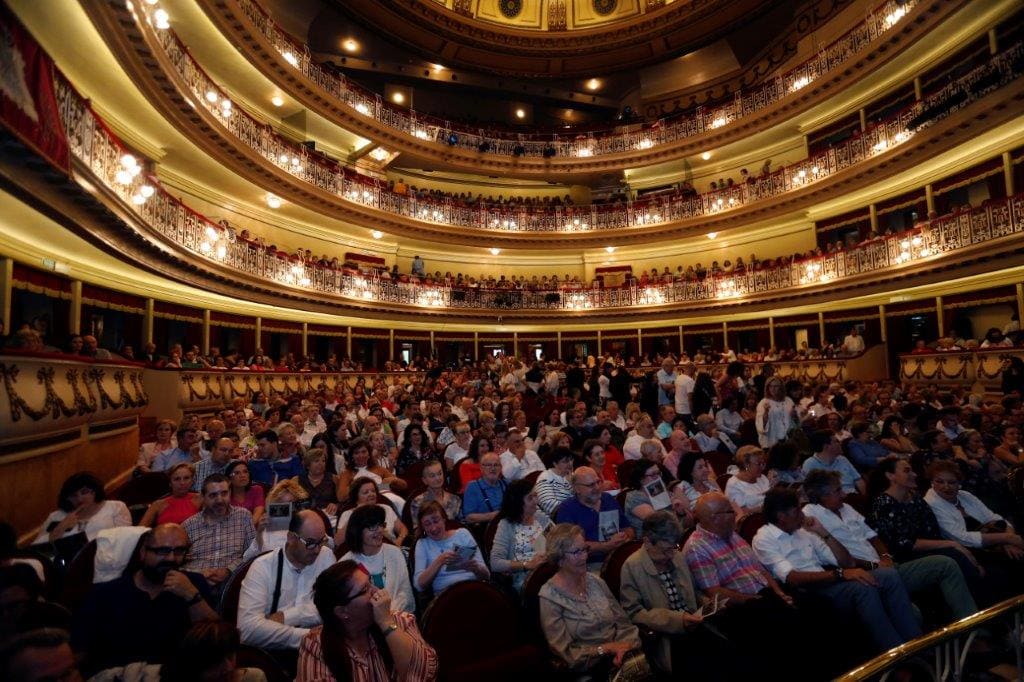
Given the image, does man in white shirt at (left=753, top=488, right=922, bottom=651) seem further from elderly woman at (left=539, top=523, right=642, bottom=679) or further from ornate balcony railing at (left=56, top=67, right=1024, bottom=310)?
ornate balcony railing at (left=56, top=67, right=1024, bottom=310)

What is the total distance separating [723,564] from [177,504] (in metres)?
3.93

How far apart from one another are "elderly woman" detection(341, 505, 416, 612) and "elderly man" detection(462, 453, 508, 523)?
1.59 meters

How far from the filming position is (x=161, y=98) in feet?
35.3

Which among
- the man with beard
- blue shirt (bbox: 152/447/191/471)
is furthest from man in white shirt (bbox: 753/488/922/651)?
blue shirt (bbox: 152/447/191/471)

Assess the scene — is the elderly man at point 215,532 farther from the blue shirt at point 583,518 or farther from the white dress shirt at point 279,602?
the blue shirt at point 583,518

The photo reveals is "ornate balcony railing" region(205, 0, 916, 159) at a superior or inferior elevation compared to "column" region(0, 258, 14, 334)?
superior

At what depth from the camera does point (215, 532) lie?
3.83m

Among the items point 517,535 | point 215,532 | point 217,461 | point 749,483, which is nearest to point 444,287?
point 217,461

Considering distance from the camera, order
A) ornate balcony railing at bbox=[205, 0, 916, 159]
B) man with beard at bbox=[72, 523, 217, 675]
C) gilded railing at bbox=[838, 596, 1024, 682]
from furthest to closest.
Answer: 1. ornate balcony railing at bbox=[205, 0, 916, 159]
2. man with beard at bbox=[72, 523, 217, 675]
3. gilded railing at bbox=[838, 596, 1024, 682]

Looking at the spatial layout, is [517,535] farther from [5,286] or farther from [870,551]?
[5,286]

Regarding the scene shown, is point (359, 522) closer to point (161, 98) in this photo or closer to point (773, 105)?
point (161, 98)

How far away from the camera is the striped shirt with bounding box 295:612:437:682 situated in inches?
87.1

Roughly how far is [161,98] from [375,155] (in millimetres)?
11327

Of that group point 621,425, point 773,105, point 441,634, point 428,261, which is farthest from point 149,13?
point 773,105
